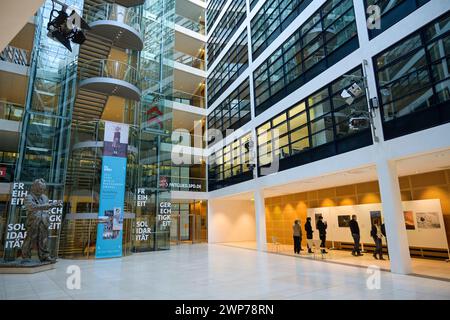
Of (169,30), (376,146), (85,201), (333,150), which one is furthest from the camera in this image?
(169,30)

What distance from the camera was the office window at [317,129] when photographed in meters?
9.97

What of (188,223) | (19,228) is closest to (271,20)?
(188,223)

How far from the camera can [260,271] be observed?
9.07 meters

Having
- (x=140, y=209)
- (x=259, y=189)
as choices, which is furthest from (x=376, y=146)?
(x=140, y=209)

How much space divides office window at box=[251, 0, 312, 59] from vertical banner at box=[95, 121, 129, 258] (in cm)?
899

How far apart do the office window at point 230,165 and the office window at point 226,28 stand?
8.22 m

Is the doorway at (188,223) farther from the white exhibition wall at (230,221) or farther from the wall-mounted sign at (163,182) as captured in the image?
the wall-mounted sign at (163,182)

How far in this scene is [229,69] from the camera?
2062 centimetres

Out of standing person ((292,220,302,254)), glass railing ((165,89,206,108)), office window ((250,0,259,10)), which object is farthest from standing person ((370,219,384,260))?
glass railing ((165,89,206,108))

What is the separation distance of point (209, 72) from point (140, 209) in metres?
13.6

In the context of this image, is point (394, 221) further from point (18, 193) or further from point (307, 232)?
point (18, 193)

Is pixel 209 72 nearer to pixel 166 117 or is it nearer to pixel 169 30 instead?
pixel 169 30

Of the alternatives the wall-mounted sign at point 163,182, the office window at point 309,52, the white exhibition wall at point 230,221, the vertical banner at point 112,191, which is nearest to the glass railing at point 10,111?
the vertical banner at point 112,191
